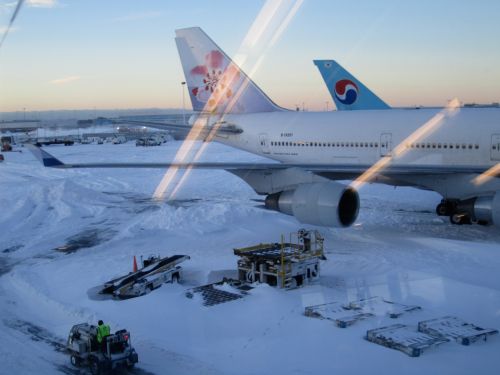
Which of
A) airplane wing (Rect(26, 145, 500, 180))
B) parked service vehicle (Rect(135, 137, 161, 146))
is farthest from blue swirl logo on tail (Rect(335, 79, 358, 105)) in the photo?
parked service vehicle (Rect(135, 137, 161, 146))

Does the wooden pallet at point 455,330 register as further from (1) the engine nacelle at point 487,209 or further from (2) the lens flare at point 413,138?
(2) the lens flare at point 413,138

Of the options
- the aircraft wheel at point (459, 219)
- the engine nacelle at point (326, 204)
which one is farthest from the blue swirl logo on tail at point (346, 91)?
the engine nacelle at point (326, 204)

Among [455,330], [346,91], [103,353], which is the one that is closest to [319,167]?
[455,330]

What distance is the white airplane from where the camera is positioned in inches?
575

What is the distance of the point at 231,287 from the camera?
11602mm

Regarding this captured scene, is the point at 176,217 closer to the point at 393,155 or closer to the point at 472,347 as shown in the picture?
→ the point at 393,155

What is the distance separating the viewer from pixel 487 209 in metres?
14.2

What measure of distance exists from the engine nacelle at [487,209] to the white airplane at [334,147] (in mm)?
28

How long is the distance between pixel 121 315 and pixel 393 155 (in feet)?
37.8

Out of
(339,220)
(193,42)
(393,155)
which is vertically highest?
(193,42)

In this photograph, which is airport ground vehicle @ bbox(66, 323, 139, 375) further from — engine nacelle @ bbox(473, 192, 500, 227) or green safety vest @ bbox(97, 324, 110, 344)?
engine nacelle @ bbox(473, 192, 500, 227)

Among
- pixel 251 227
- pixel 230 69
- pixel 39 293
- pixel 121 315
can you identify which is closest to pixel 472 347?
Answer: pixel 121 315

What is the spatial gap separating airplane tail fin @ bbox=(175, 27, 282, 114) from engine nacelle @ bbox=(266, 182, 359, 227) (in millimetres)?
9824

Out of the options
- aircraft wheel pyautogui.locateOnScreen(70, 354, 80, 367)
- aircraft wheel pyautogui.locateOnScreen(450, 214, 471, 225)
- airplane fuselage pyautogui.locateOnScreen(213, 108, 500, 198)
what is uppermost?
airplane fuselage pyautogui.locateOnScreen(213, 108, 500, 198)
